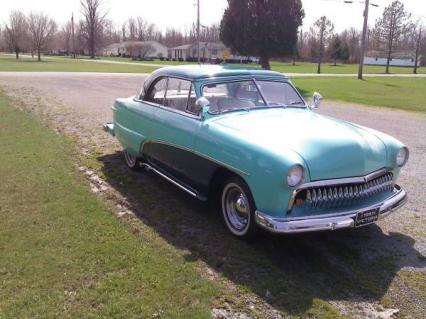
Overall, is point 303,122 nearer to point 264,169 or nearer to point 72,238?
point 264,169

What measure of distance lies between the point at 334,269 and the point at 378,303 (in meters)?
0.55

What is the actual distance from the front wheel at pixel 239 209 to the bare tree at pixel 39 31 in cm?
7323

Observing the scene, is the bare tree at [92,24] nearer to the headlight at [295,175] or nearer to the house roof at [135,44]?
the house roof at [135,44]

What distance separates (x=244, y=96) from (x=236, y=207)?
4.83 ft

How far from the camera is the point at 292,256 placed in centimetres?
418

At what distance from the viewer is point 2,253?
4004 millimetres

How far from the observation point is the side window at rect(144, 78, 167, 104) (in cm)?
601

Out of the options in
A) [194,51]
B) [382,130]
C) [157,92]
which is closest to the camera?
[157,92]

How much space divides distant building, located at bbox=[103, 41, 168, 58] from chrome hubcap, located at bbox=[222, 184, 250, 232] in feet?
308

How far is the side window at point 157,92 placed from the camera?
6012 mm

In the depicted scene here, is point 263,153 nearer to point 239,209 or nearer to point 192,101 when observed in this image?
point 239,209

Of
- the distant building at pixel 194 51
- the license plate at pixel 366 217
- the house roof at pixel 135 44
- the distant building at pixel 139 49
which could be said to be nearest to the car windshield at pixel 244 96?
the license plate at pixel 366 217

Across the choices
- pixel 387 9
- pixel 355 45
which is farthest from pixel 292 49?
pixel 355 45

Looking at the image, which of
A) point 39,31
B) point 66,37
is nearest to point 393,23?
point 39,31
